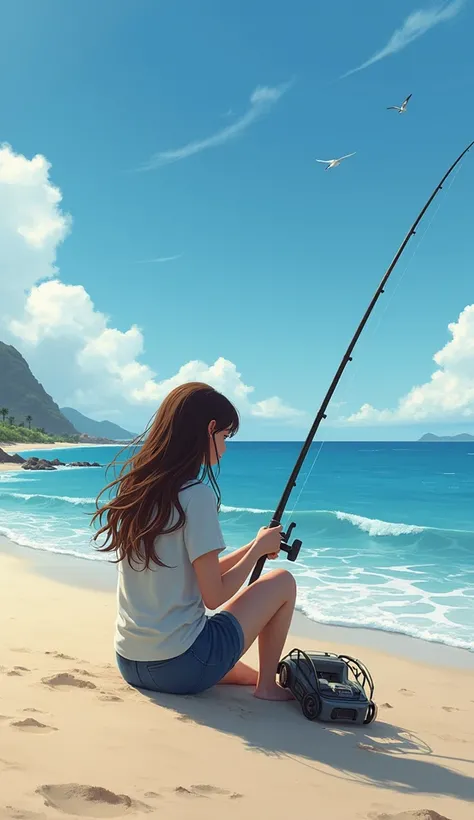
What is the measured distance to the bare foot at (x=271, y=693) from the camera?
9.63ft

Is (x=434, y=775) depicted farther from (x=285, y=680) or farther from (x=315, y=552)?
(x=315, y=552)

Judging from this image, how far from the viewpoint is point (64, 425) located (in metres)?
128

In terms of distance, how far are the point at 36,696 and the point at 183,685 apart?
572 millimetres

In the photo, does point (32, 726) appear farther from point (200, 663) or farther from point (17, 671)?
point (17, 671)

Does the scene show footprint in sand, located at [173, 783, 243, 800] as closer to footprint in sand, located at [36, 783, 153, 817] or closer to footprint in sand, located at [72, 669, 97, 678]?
footprint in sand, located at [36, 783, 153, 817]

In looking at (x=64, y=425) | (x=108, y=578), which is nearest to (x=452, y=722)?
(x=108, y=578)

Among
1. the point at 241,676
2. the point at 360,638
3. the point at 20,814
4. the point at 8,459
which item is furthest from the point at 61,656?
the point at 8,459

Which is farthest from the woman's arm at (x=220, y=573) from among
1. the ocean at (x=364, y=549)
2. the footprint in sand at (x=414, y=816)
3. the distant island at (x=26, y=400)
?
the distant island at (x=26, y=400)

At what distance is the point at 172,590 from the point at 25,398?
419ft

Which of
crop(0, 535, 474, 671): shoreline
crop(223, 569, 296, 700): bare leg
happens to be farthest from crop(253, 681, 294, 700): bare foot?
crop(0, 535, 474, 671): shoreline

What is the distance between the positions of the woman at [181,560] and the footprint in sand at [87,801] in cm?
77

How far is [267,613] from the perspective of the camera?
278cm

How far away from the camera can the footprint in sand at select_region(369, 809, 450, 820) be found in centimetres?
196

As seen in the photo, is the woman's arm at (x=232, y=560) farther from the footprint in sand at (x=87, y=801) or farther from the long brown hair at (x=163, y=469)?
the footprint in sand at (x=87, y=801)
